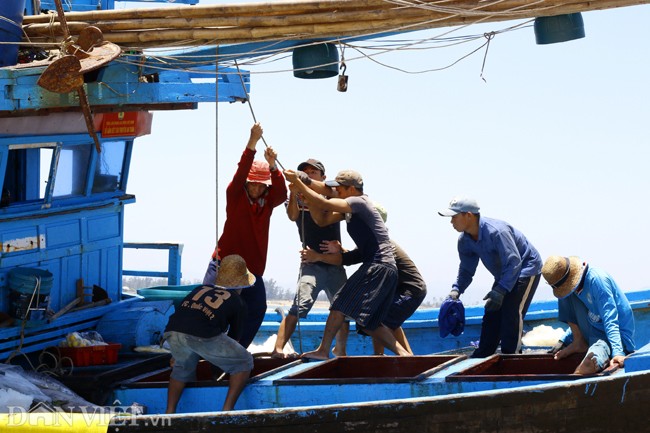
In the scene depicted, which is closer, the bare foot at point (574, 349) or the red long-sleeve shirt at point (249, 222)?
the bare foot at point (574, 349)

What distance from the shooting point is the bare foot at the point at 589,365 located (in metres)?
9.27

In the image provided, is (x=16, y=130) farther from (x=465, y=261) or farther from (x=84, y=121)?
(x=465, y=261)

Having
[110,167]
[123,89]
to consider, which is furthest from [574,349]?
[110,167]

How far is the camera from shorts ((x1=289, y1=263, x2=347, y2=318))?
36.6ft

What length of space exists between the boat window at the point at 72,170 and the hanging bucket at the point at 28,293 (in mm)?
1042

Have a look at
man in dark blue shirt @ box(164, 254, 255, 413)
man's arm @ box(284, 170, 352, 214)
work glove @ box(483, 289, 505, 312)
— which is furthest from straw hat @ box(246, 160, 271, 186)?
work glove @ box(483, 289, 505, 312)

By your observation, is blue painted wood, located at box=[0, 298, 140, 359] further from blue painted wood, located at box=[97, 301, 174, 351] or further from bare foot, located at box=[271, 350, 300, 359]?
bare foot, located at box=[271, 350, 300, 359]

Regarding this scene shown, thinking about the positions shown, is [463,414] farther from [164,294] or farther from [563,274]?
[164,294]

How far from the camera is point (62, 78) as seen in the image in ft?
31.8

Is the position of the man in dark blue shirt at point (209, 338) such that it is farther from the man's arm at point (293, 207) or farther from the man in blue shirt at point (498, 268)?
the man in blue shirt at point (498, 268)

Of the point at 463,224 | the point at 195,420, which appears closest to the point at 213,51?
the point at 463,224

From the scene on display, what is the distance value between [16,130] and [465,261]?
4.35m

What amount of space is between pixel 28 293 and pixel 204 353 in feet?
6.56

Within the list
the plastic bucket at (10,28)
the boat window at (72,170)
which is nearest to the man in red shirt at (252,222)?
the boat window at (72,170)
